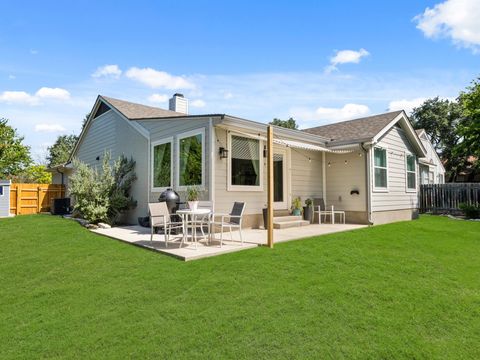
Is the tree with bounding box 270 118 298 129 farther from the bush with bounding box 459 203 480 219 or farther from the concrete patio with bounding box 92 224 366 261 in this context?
the concrete patio with bounding box 92 224 366 261

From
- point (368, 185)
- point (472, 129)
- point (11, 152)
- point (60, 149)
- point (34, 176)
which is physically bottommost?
point (368, 185)

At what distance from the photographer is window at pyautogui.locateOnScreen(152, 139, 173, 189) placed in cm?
1148

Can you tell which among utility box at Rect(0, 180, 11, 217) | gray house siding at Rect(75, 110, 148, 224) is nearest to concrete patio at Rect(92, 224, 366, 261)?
gray house siding at Rect(75, 110, 148, 224)

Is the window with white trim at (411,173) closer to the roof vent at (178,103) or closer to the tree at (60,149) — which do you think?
the roof vent at (178,103)

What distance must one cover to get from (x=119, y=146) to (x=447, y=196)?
59.4 ft

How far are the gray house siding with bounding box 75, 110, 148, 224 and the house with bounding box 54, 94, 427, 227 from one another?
44 millimetres

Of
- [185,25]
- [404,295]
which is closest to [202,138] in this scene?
[185,25]

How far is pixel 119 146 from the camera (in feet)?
48.6

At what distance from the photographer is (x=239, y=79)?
14.9 m

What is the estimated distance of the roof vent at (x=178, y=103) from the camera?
1861 centimetres

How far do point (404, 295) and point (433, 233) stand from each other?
6635mm

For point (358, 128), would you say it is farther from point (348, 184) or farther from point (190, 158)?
point (190, 158)

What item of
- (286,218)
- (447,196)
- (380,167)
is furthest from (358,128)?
(447,196)

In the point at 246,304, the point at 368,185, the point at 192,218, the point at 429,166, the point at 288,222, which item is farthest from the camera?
the point at 429,166
